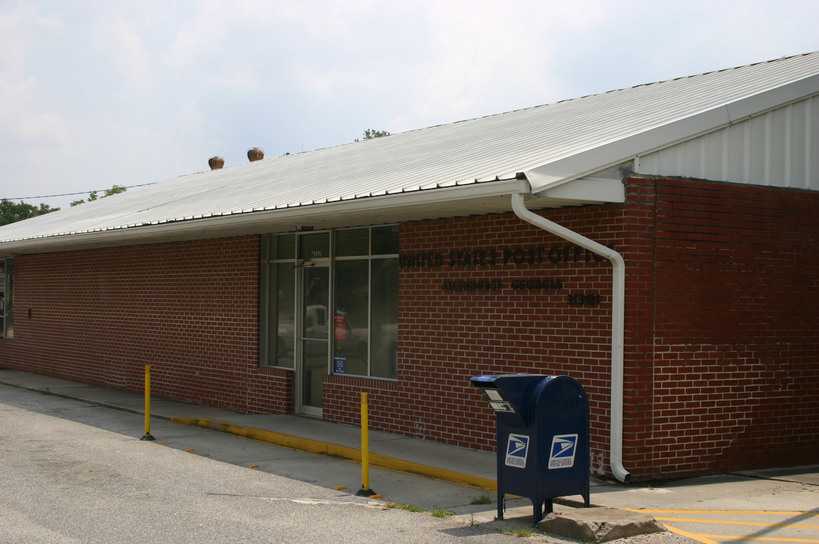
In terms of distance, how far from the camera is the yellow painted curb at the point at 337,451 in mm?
9430

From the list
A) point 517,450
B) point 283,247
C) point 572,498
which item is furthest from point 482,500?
point 283,247

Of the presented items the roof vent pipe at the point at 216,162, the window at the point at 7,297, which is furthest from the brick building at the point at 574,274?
the roof vent pipe at the point at 216,162

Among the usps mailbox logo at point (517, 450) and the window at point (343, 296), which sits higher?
the window at point (343, 296)

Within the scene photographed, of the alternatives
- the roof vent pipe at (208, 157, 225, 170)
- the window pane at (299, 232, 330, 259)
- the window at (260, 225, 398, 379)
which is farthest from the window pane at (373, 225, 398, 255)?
the roof vent pipe at (208, 157, 225, 170)

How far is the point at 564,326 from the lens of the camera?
10.1 metres

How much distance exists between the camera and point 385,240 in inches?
513

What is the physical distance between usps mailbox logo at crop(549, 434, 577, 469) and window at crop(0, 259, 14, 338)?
19816 millimetres

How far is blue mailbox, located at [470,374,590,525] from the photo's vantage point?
7.52 meters

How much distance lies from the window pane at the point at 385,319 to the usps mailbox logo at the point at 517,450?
5129 millimetres

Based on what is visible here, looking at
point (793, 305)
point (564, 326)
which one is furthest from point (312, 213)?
point (793, 305)

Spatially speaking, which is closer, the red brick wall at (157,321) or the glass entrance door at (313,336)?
the glass entrance door at (313,336)

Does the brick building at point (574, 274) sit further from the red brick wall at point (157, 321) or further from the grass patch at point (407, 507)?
the grass patch at point (407, 507)

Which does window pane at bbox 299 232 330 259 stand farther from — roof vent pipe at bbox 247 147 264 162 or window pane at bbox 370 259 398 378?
roof vent pipe at bbox 247 147 264 162

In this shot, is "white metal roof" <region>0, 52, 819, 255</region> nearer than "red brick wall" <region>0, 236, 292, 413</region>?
Yes
